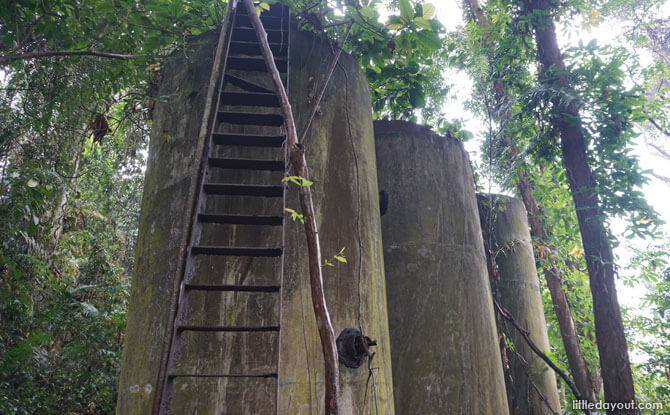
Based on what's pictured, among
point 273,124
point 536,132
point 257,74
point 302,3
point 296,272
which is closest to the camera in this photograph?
point 296,272

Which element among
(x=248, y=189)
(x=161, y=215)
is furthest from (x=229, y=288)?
(x=161, y=215)

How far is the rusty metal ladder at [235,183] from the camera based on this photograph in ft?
9.29

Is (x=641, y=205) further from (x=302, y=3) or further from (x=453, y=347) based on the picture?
(x=302, y=3)

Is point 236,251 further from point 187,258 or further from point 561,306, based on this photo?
point 561,306

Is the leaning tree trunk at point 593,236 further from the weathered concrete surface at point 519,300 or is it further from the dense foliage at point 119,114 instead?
the weathered concrete surface at point 519,300

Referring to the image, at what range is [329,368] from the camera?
2.72m

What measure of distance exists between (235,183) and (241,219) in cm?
55

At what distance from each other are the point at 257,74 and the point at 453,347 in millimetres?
3700

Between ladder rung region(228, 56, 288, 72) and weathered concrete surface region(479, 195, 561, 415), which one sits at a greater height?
ladder rung region(228, 56, 288, 72)

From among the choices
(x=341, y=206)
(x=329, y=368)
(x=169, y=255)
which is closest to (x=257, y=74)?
(x=341, y=206)

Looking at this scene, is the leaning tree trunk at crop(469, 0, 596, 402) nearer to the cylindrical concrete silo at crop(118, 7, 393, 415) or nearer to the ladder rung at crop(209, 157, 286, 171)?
the cylindrical concrete silo at crop(118, 7, 393, 415)

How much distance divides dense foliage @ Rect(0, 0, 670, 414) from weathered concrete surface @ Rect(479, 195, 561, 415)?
2.35ft

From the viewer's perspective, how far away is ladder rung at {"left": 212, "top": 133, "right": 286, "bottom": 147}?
3.61 metres

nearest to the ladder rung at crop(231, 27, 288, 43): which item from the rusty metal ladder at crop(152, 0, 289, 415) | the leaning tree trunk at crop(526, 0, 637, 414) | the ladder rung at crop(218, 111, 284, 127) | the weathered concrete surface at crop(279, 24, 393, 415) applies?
the rusty metal ladder at crop(152, 0, 289, 415)
